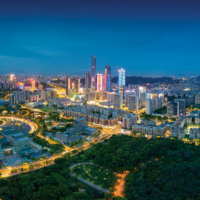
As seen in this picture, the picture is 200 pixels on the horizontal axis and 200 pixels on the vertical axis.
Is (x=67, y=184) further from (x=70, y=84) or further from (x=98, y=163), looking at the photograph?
(x=70, y=84)

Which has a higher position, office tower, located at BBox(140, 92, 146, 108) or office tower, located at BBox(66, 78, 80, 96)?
office tower, located at BBox(66, 78, 80, 96)

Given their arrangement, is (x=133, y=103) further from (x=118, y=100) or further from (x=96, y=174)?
(x=96, y=174)

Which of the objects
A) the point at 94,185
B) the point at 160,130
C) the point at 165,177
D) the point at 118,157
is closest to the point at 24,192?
the point at 94,185

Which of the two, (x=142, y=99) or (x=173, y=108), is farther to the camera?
(x=142, y=99)

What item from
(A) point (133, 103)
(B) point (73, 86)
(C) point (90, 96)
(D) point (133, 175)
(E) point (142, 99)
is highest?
(B) point (73, 86)

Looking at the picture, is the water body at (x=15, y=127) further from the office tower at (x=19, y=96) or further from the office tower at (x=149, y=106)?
the office tower at (x=149, y=106)

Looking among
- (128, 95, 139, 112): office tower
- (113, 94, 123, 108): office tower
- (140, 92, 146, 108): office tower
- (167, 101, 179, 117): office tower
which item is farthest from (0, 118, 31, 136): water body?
(140, 92, 146, 108): office tower

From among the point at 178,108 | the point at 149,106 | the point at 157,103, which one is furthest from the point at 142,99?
the point at 178,108

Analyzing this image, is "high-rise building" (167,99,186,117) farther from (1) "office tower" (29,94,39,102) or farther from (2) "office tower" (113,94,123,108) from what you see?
(1) "office tower" (29,94,39,102)
